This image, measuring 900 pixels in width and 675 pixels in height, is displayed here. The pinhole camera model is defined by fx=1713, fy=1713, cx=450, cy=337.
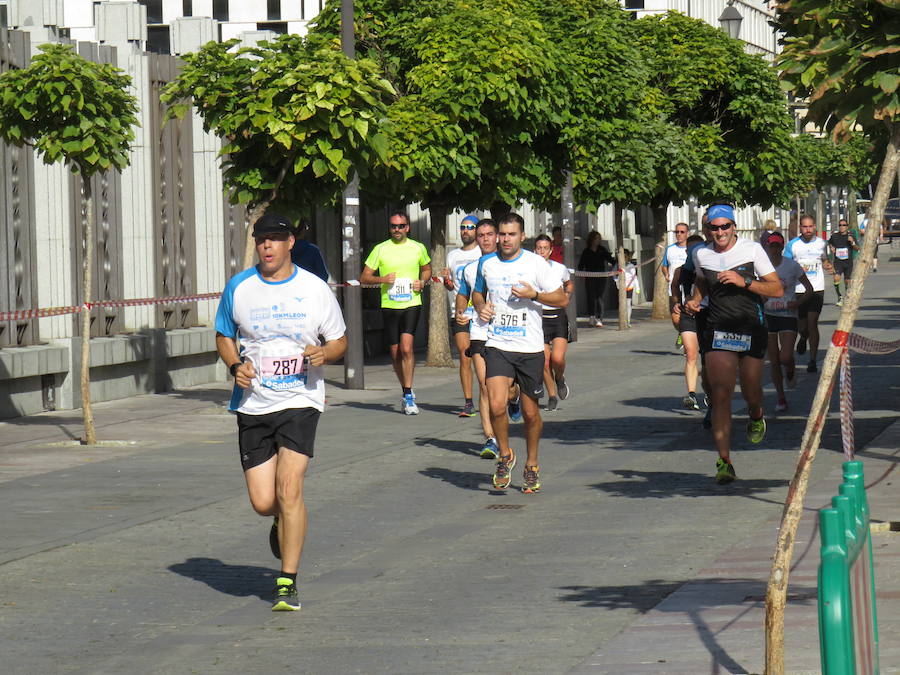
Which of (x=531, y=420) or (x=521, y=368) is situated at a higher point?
(x=521, y=368)

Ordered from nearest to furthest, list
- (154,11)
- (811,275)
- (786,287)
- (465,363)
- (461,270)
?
1. (465,363)
2. (461,270)
3. (786,287)
4. (811,275)
5. (154,11)

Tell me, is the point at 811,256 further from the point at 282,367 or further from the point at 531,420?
the point at 282,367

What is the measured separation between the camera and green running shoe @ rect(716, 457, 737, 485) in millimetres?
11078

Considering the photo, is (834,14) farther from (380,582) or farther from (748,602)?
(380,582)

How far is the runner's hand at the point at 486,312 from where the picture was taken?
11.3 m

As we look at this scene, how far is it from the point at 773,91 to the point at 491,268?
2642cm

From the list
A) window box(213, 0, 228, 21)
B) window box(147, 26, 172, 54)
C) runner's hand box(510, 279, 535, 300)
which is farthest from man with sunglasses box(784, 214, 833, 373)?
window box(147, 26, 172, 54)

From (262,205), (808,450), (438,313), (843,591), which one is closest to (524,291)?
(262,205)

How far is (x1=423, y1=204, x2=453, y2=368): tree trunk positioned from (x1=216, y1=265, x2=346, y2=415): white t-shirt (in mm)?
14736

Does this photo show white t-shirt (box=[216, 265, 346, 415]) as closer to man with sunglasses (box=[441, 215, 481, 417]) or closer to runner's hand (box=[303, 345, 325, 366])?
runner's hand (box=[303, 345, 325, 366])

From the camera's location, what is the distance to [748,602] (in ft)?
23.1

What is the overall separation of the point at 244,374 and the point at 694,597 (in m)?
2.19

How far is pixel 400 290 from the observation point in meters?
16.7

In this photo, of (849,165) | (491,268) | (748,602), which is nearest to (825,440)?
(491,268)
